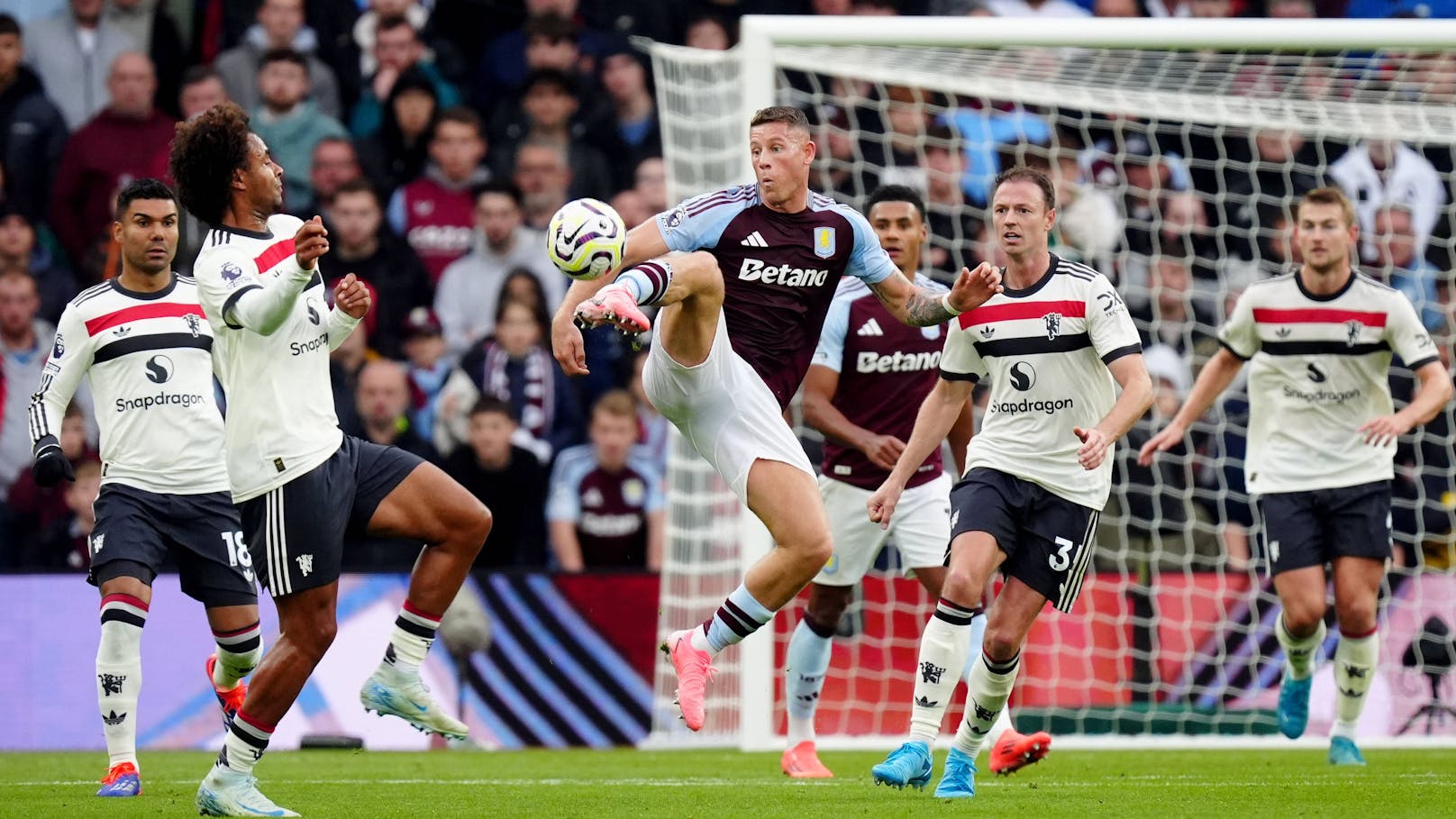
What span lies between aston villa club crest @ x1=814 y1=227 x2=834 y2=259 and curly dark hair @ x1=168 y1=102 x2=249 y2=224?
235 centimetres

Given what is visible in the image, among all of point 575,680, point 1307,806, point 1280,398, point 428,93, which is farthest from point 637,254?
point 428,93

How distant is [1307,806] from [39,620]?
799 centimetres

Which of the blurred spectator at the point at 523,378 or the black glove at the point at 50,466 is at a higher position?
the blurred spectator at the point at 523,378

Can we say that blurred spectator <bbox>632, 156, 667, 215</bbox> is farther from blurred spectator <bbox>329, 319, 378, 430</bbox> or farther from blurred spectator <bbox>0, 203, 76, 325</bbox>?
blurred spectator <bbox>0, 203, 76, 325</bbox>

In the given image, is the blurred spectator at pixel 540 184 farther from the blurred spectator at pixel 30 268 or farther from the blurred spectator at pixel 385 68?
the blurred spectator at pixel 30 268

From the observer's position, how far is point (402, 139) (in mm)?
14391

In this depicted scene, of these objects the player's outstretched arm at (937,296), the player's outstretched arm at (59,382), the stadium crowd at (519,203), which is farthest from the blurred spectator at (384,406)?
the player's outstretched arm at (937,296)

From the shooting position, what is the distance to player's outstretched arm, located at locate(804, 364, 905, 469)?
9.26 m

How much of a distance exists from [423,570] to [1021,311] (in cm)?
275

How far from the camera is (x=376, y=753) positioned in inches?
445

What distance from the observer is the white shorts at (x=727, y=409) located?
7301mm

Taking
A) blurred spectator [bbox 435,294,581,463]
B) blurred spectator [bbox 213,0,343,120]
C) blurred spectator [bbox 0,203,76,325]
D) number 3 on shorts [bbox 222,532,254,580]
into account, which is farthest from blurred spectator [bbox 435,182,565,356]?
number 3 on shorts [bbox 222,532,254,580]

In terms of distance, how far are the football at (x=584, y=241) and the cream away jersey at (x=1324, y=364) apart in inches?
168

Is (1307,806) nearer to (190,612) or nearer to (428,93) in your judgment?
(190,612)
